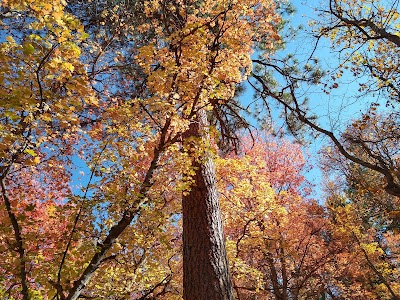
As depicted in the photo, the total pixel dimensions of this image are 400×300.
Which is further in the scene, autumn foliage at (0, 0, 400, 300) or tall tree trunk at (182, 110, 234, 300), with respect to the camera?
tall tree trunk at (182, 110, 234, 300)

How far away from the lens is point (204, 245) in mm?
3906

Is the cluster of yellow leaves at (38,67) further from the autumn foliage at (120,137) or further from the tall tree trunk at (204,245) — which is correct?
the tall tree trunk at (204,245)

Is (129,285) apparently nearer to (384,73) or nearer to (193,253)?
(193,253)

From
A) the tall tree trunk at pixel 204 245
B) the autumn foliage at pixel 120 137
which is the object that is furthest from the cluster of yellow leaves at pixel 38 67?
the tall tree trunk at pixel 204 245

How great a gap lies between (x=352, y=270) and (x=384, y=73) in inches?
403

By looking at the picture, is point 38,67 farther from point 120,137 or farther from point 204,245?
point 204,245

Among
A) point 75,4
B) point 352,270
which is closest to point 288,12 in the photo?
point 75,4

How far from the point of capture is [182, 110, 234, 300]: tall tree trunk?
11.8 ft

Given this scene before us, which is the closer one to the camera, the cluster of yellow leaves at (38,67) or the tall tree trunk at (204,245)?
the cluster of yellow leaves at (38,67)

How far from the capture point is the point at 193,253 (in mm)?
3881

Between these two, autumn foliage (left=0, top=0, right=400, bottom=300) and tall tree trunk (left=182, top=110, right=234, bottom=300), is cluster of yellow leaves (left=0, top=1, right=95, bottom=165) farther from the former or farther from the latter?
tall tree trunk (left=182, top=110, right=234, bottom=300)

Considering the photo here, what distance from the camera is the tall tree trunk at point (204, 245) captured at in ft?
11.8

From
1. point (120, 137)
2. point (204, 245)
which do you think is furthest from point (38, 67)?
point (204, 245)

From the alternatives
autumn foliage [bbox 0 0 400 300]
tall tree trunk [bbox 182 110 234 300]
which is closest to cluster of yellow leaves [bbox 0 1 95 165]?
autumn foliage [bbox 0 0 400 300]
